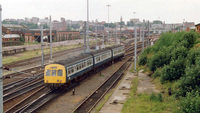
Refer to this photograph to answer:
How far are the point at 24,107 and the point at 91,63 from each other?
13.1 metres

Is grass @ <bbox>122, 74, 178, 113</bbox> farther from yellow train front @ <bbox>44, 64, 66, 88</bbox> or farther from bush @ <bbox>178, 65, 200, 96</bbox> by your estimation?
yellow train front @ <bbox>44, 64, 66, 88</bbox>

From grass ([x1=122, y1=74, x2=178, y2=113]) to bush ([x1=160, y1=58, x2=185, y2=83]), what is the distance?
6.11 feet

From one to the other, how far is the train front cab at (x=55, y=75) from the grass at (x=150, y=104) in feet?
21.7

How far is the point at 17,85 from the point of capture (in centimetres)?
2409

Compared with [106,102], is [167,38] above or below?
above

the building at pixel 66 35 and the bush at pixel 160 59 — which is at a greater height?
the building at pixel 66 35

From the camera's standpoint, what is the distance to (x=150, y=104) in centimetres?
1658

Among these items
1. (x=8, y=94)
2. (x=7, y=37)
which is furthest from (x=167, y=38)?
(x=7, y=37)

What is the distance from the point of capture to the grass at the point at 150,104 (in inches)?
601

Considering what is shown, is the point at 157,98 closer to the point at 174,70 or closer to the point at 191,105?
the point at 174,70

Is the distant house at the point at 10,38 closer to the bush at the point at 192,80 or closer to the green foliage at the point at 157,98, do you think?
the green foliage at the point at 157,98

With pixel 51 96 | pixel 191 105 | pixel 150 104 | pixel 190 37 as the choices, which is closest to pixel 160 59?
pixel 190 37

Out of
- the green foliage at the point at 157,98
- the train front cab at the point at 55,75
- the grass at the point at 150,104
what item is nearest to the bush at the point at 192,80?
the grass at the point at 150,104

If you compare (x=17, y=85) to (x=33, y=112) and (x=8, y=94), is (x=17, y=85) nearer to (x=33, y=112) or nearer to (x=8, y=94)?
(x=8, y=94)
